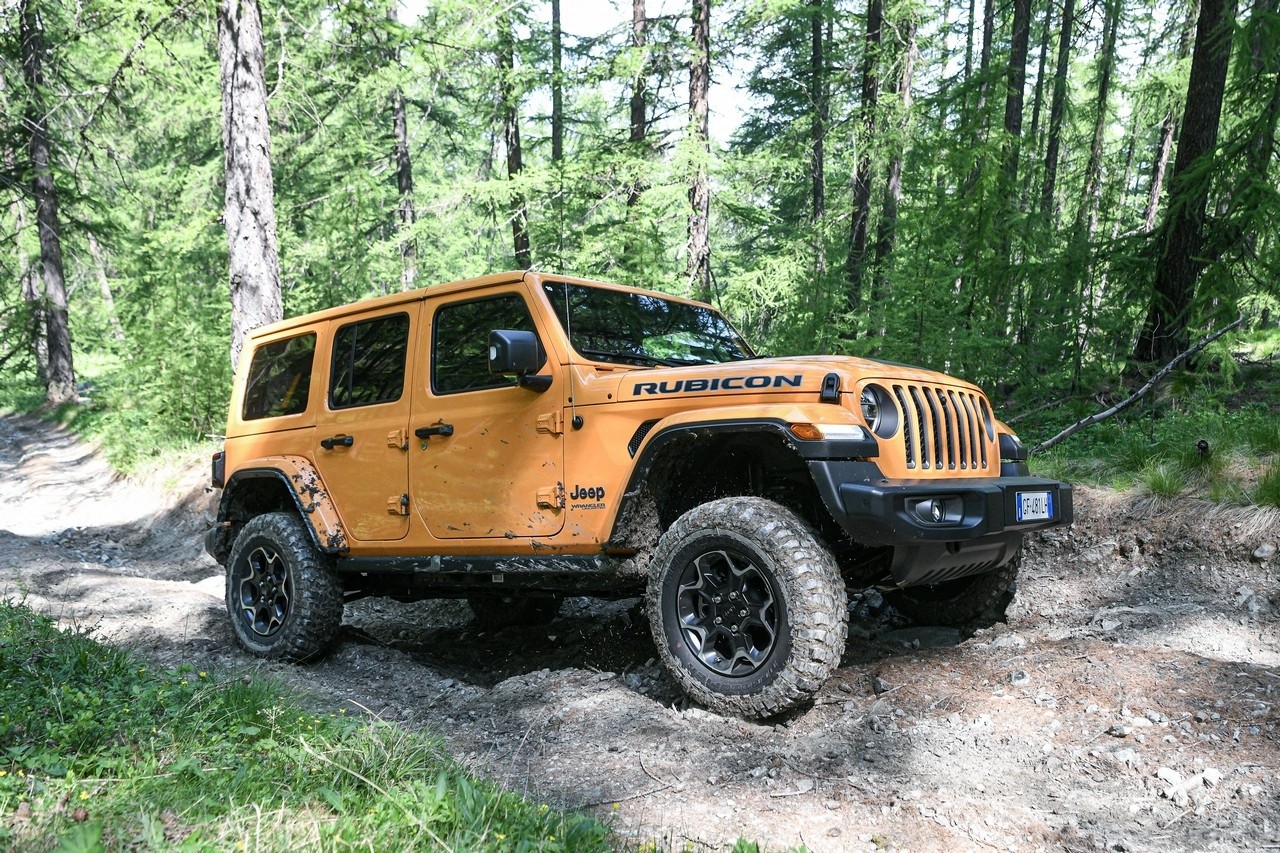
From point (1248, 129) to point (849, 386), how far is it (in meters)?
5.11

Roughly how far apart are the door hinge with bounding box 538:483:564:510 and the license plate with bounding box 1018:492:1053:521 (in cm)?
215

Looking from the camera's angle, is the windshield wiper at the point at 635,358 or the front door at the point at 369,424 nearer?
the windshield wiper at the point at 635,358

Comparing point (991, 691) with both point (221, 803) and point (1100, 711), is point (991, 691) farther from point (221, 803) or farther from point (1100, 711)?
point (221, 803)

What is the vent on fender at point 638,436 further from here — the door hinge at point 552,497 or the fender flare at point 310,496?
the fender flare at point 310,496

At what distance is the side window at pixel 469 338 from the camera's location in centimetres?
466

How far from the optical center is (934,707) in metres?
3.76

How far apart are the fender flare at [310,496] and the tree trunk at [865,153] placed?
713 centimetres

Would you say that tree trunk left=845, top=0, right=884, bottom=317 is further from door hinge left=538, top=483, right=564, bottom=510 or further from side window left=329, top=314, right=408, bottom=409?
door hinge left=538, top=483, right=564, bottom=510

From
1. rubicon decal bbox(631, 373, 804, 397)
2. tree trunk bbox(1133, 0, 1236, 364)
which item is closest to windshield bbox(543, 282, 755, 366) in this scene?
rubicon decal bbox(631, 373, 804, 397)

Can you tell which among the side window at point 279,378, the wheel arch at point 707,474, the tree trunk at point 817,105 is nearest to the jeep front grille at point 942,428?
the wheel arch at point 707,474

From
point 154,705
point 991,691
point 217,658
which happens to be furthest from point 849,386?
point 217,658

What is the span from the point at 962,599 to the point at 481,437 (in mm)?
2813

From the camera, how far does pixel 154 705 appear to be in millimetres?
3428

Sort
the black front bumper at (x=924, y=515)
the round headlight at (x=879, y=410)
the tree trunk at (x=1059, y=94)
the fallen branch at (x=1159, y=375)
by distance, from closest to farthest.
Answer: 1. the black front bumper at (x=924, y=515)
2. the round headlight at (x=879, y=410)
3. the fallen branch at (x=1159, y=375)
4. the tree trunk at (x=1059, y=94)
